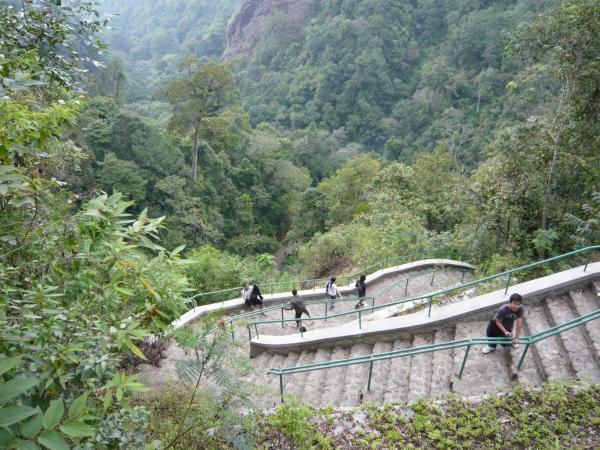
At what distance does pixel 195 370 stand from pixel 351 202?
22.3 meters

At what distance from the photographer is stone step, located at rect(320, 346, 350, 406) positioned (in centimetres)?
591

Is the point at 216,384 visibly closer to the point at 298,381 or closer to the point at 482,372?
the point at 298,381

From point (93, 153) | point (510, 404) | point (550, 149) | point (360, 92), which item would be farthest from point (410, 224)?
point (360, 92)

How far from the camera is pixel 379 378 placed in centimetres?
611

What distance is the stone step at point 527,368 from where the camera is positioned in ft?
17.4

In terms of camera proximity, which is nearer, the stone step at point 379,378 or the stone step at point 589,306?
the stone step at point 589,306

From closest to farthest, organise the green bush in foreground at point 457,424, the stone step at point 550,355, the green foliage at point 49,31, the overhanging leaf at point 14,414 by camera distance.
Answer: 1. the overhanging leaf at point 14,414
2. the green foliage at point 49,31
3. the green bush in foreground at point 457,424
4. the stone step at point 550,355

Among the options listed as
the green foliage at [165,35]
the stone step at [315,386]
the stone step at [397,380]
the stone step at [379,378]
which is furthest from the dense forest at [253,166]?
the stone step at [397,380]

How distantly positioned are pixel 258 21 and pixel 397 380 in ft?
240

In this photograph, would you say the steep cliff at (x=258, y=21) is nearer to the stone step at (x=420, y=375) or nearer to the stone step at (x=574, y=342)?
the stone step at (x=574, y=342)

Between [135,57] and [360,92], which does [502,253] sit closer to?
[360,92]

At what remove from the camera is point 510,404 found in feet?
15.6

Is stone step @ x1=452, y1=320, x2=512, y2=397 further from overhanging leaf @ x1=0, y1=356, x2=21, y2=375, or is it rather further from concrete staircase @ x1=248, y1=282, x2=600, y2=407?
overhanging leaf @ x1=0, y1=356, x2=21, y2=375

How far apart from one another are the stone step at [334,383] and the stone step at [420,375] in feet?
3.38
